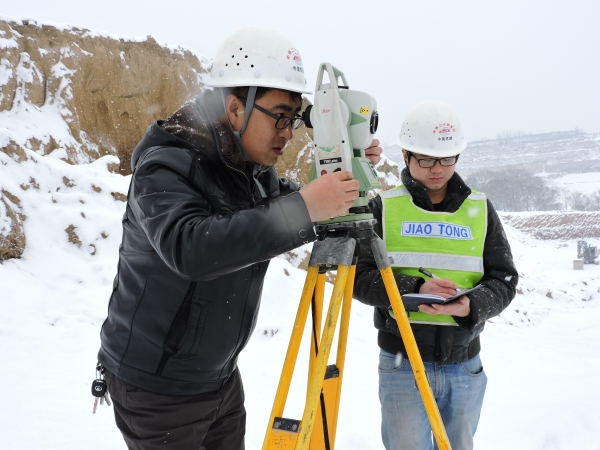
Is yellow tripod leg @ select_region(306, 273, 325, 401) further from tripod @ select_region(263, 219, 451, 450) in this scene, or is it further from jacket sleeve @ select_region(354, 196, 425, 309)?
jacket sleeve @ select_region(354, 196, 425, 309)

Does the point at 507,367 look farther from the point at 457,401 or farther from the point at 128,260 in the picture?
the point at 128,260

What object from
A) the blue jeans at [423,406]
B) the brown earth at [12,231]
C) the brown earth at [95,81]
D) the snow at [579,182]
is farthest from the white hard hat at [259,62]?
the snow at [579,182]

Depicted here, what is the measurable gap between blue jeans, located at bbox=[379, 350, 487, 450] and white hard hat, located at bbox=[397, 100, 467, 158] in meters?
0.92

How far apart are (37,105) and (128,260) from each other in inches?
511

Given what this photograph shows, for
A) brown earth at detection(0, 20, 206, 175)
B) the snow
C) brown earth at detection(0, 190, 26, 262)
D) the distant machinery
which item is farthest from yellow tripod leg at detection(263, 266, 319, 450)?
the snow

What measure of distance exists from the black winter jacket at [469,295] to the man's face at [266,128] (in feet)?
1.93

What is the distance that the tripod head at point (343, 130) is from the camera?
1.42 metres

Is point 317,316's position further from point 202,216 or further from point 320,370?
point 202,216

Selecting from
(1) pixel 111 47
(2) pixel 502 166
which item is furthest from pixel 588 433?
(2) pixel 502 166

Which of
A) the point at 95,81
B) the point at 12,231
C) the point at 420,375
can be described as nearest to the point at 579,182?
the point at 95,81

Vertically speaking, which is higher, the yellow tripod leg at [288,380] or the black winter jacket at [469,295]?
the black winter jacket at [469,295]

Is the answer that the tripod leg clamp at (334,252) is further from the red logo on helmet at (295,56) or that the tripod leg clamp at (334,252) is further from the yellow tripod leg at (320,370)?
the red logo on helmet at (295,56)

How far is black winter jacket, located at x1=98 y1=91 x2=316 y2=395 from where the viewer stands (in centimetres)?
114

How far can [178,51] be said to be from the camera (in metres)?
15.4
